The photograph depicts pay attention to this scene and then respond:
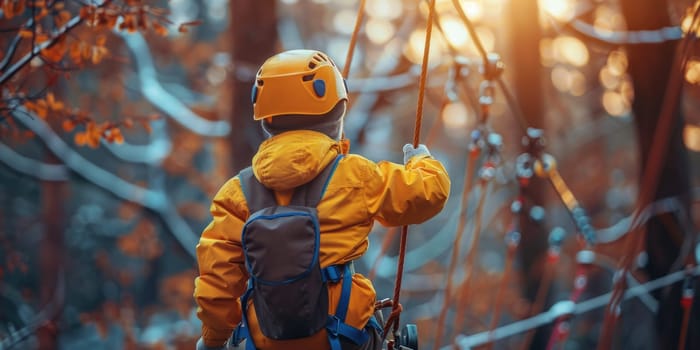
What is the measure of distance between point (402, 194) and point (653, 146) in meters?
3.51

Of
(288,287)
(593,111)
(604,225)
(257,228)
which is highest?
(257,228)

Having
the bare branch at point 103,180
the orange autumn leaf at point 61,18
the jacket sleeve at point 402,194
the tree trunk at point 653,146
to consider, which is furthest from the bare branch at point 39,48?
the bare branch at point 103,180

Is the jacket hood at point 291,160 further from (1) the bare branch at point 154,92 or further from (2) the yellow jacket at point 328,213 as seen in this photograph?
(1) the bare branch at point 154,92

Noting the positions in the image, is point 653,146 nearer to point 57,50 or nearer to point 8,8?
point 57,50

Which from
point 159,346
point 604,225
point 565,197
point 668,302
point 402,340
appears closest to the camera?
point 402,340

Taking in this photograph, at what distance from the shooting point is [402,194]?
261cm

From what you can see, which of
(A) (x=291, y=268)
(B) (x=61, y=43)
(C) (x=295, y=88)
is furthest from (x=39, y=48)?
(A) (x=291, y=268)

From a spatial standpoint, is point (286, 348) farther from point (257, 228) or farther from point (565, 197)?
point (565, 197)

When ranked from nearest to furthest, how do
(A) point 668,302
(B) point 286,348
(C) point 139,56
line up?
(B) point 286,348
(A) point 668,302
(C) point 139,56

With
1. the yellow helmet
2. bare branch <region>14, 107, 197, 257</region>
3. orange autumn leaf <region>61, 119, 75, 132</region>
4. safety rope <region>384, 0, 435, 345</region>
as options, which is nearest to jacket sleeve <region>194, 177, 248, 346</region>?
the yellow helmet

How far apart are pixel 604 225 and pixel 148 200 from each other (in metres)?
12.5

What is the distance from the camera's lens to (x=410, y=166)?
2.76 metres

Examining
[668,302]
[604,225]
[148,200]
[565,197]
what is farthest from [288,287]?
[604,225]

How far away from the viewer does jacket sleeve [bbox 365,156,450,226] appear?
2.62 metres
